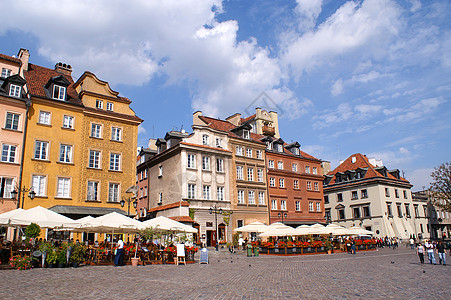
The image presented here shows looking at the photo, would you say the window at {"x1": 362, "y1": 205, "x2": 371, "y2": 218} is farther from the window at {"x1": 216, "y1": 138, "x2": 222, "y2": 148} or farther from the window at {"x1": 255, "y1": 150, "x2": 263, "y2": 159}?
the window at {"x1": 216, "y1": 138, "x2": 222, "y2": 148}

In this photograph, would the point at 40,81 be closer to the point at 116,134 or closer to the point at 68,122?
the point at 68,122

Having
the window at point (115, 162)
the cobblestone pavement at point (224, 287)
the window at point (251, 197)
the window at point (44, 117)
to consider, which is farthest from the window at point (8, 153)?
the window at point (251, 197)

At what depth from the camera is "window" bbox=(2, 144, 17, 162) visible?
27453 mm

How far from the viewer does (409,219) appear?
61.5 metres

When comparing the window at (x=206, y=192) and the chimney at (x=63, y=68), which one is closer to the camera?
the chimney at (x=63, y=68)

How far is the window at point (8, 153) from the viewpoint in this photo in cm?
2745

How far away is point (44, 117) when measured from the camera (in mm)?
30125

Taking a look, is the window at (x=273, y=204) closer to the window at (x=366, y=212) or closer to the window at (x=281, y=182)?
the window at (x=281, y=182)

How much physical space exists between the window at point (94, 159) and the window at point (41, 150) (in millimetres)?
3605

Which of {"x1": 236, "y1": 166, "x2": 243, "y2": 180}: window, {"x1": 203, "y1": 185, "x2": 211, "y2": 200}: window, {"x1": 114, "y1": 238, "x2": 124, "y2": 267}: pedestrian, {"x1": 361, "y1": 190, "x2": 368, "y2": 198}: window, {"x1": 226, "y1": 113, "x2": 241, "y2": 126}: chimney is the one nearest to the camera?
{"x1": 114, "y1": 238, "x2": 124, "y2": 267}: pedestrian

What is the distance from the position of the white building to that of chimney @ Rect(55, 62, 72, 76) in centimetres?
4625

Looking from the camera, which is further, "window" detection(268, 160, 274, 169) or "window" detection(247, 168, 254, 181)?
"window" detection(268, 160, 274, 169)

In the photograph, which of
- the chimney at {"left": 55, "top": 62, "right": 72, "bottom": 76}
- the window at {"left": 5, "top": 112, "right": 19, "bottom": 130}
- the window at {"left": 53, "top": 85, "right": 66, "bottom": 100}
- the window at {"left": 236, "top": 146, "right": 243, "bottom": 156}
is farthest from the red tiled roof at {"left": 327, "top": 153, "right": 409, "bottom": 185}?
the window at {"left": 5, "top": 112, "right": 19, "bottom": 130}

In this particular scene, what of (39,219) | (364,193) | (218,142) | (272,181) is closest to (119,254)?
(39,219)
